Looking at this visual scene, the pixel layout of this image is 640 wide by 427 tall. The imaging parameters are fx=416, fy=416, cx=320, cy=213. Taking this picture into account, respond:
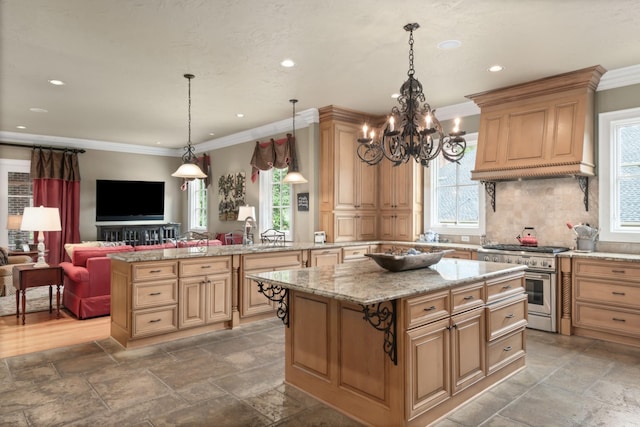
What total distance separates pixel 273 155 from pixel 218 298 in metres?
3.21

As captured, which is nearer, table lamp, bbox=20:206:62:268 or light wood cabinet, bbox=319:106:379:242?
table lamp, bbox=20:206:62:268

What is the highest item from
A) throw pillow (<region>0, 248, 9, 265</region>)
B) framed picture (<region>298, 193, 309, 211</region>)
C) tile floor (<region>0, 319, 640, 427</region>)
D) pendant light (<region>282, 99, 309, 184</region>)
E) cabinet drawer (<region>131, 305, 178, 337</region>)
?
pendant light (<region>282, 99, 309, 184</region>)

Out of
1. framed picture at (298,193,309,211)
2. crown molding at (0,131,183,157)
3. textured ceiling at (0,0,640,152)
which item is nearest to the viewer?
textured ceiling at (0,0,640,152)

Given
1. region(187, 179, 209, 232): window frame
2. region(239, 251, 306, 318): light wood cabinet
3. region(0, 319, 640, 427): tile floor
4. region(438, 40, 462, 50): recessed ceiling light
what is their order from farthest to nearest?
region(187, 179, 209, 232): window frame, region(239, 251, 306, 318): light wood cabinet, region(438, 40, 462, 50): recessed ceiling light, region(0, 319, 640, 427): tile floor

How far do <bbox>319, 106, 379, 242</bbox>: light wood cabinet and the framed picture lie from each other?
0.28 m

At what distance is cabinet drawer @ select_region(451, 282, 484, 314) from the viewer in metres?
2.73

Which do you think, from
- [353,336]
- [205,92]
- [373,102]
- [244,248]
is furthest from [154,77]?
[353,336]

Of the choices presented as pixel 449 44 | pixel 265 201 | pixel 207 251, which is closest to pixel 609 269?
pixel 449 44

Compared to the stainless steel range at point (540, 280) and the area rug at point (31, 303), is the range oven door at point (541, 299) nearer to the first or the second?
the stainless steel range at point (540, 280)

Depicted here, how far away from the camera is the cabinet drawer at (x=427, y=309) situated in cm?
241

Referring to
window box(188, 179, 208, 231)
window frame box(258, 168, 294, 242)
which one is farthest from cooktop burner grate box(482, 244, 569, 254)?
window box(188, 179, 208, 231)

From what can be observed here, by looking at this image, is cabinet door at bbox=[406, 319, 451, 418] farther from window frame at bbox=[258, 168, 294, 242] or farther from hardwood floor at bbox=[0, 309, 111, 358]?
window frame at bbox=[258, 168, 294, 242]

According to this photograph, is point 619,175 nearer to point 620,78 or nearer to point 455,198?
point 620,78

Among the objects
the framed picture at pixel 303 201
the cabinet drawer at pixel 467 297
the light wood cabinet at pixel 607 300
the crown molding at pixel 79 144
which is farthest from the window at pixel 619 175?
the crown molding at pixel 79 144
